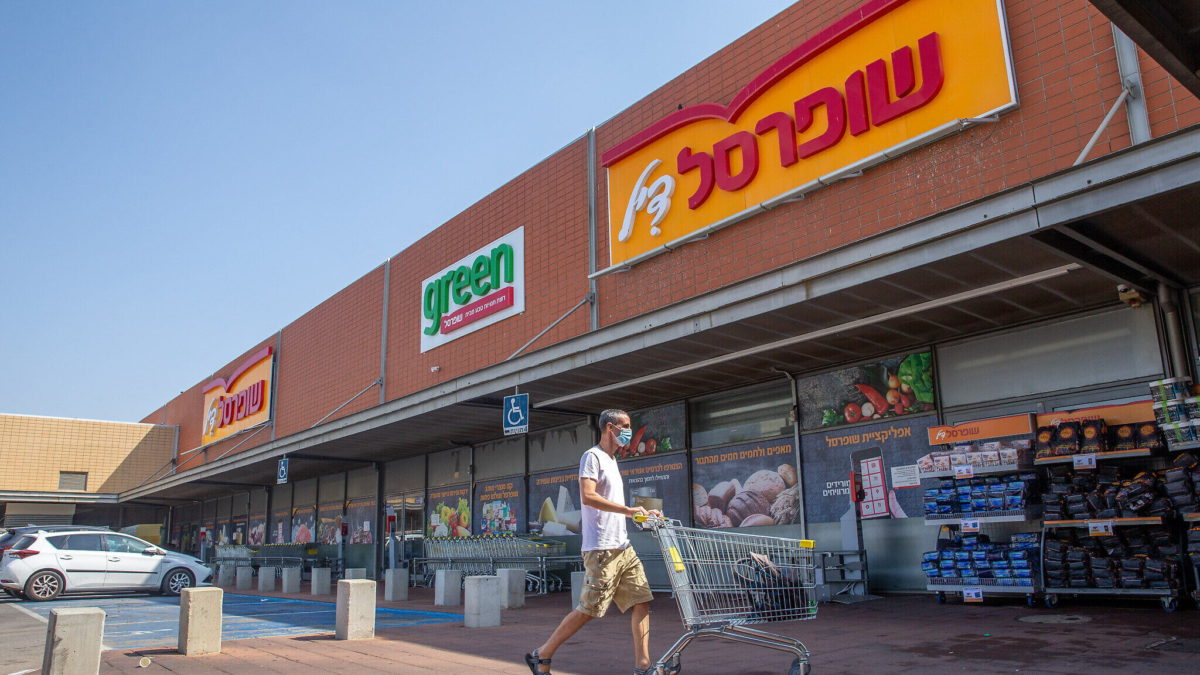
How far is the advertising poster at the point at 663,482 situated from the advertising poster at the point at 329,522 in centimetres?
1234

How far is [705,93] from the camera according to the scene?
12391mm

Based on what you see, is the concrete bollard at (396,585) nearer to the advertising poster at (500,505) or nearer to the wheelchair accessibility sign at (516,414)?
the wheelchair accessibility sign at (516,414)

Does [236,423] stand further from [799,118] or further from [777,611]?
[777,611]

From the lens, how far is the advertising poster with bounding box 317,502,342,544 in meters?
25.5

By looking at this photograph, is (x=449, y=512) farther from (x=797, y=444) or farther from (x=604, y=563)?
(x=604, y=563)

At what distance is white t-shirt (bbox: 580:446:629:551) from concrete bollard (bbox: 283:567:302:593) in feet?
A: 48.4

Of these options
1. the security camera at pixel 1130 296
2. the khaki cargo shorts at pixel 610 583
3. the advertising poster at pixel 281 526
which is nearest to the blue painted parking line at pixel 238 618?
the khaki cargo shorts at pixel 610 583

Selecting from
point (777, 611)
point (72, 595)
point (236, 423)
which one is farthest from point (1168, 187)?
point (236, 423)


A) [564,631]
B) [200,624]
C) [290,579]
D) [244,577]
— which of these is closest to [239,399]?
[244,577]

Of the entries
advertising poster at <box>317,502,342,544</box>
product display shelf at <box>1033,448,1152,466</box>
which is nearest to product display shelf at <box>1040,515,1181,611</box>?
product display shelf at <box>1033,448,1152,466</box>

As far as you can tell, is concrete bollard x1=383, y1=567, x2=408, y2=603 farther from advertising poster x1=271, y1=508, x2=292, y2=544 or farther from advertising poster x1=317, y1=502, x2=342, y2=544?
advertising poster x1=271, y1=508, x2=292, y2=544

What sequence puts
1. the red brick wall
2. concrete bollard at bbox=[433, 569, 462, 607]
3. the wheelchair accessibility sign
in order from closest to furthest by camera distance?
the wheelchair accessibility sign < concrete bollard at bbox=[433, 569, 462, 607] < the red brick wall

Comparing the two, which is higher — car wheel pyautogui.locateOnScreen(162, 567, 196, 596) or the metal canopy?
the metal canopy

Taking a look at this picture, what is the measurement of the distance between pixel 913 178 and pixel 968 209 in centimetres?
161
